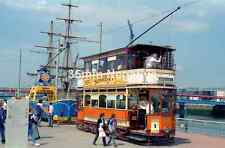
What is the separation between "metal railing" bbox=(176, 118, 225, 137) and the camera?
87.5 feet

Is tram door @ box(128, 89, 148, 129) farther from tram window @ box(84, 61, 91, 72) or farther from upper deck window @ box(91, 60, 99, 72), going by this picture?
tram window @ box(84, 61, 91, 72)

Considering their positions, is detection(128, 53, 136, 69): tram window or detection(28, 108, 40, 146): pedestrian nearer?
detection(28, 108, 40, 146): pedestrian

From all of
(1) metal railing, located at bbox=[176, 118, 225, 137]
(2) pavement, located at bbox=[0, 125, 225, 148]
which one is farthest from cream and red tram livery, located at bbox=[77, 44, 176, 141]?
(1) metal railing, located at bbox=[176, 118, 225, 137]

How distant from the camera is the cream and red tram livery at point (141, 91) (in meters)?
22.9

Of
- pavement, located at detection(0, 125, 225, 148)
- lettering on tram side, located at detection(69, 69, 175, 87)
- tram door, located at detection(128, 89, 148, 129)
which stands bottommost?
pavement, located at detection(0, 125, 225, 148)

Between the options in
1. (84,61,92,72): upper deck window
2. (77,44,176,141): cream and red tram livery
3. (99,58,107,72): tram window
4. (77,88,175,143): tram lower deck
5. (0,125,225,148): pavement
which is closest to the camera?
(0,125,225,148): pavement

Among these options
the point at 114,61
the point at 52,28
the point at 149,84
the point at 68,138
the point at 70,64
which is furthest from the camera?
the point at 52,28

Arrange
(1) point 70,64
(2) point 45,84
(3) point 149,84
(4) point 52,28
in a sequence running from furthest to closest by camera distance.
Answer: (4) point 52,28, (1) point 70,64, (2) point 45,84, (3) point 149,84

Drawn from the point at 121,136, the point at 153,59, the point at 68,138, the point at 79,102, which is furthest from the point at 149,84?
the point at 79,102

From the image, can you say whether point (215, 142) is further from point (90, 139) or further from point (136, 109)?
point (90, 139)

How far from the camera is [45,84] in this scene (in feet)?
142

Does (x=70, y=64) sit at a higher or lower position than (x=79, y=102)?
higher

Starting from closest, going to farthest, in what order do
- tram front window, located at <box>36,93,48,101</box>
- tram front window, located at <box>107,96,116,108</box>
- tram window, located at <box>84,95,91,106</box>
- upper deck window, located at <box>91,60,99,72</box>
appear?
1. tram front window, located at <box>107,96,116,108</box>
2. upper deck window, located at <box>91,60,99,72</box>
3. tram window, located at <box>84,95,91,106</box>
4. tram front window, located at <box>36,93,48,101</box>

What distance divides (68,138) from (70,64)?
4609 cm
